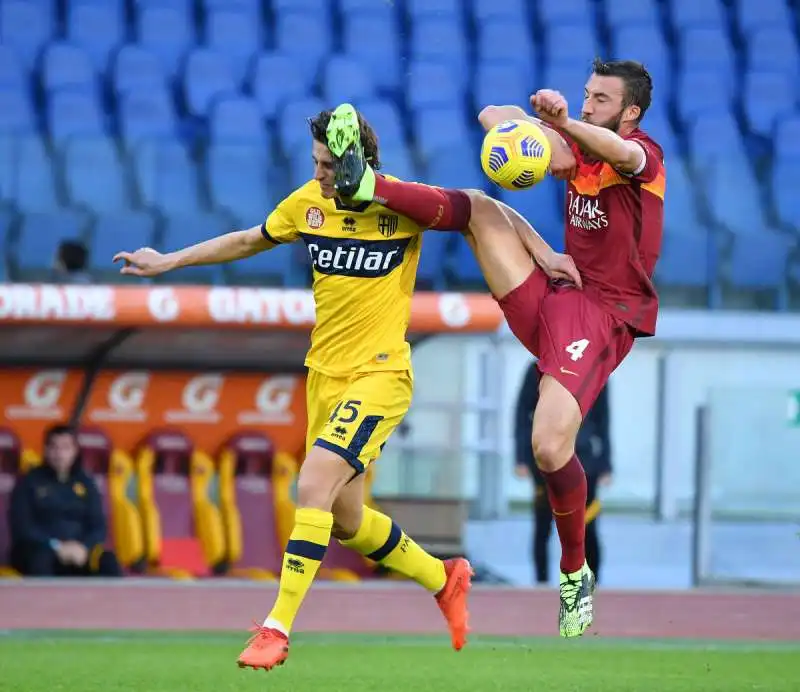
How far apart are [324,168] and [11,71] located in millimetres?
7709

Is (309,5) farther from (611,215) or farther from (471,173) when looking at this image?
(611,215)

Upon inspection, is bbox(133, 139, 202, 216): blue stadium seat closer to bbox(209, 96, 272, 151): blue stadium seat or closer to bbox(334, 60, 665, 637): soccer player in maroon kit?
bbox(209, 96, 272, 151): blue stadium seat

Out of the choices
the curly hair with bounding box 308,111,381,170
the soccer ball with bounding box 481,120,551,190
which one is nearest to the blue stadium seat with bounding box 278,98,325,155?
the curly hair with bounding box 308,111,381,170

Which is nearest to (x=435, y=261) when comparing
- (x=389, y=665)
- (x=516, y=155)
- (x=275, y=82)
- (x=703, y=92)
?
(x=275, y=82)

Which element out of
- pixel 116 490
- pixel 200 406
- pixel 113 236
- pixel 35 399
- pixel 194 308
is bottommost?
pixel 116 490

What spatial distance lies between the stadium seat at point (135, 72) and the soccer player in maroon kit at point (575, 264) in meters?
7.34

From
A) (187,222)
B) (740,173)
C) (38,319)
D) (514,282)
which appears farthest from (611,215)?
(740,173)

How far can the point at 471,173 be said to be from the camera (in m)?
11.9

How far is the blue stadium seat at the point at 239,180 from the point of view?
38.2 ft

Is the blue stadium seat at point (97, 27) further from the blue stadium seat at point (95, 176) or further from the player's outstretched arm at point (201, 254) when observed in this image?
the player's outstretched arm at point (201, 254)

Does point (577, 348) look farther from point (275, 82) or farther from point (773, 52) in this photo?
point (773, 52)

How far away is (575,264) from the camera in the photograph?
565 centimetres

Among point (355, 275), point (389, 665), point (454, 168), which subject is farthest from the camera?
point (454, 168)

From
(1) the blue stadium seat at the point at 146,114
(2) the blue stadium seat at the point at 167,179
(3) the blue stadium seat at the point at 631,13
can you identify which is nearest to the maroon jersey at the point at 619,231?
(2) the blue stadium seat at the point at 167,179
